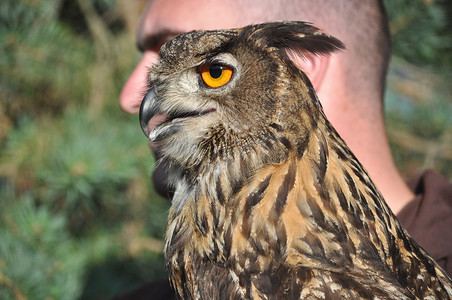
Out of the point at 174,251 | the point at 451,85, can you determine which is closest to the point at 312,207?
the point at 174,251

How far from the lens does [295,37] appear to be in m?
1.34

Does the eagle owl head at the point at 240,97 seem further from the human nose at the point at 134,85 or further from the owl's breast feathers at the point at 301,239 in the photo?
the human nose at the point at 134,85

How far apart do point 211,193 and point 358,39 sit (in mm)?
955

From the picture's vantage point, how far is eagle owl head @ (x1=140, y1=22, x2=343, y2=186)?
1.29 metres

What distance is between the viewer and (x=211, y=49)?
1.31 metres

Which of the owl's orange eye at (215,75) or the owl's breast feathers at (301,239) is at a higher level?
the owl's orange eye at (215,75)

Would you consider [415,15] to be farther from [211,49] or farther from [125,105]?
[211,49]

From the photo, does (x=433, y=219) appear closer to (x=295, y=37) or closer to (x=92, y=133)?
(x=295, y=37)

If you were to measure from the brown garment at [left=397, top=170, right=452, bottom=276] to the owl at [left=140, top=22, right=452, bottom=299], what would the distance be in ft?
0.60

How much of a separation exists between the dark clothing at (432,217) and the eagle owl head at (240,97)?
290mm

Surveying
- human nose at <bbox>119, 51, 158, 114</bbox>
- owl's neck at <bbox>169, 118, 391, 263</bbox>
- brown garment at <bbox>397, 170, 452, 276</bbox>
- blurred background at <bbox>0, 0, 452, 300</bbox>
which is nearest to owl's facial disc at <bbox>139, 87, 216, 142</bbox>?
owl's neck at <bbox>169, 118, 391, 263</bbox>

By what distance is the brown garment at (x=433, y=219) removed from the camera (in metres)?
1.56

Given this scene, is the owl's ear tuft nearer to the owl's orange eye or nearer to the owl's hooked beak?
the owl's orange eye

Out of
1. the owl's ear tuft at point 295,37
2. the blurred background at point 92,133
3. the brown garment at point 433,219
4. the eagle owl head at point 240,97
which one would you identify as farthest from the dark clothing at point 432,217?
the blurred background at point 92,133
